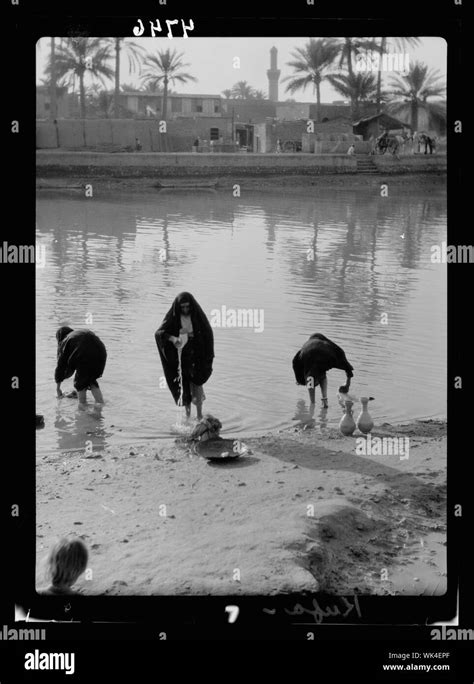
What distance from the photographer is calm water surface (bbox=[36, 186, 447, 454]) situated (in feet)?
29.6

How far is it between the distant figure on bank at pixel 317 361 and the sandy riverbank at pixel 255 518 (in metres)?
0.81

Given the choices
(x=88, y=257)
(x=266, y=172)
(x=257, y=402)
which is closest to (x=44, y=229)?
(x=88, y=257)

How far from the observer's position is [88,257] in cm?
1873

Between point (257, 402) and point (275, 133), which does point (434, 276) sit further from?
point (275, 133)

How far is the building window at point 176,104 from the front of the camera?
1267 inches

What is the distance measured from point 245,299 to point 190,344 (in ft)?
20.4

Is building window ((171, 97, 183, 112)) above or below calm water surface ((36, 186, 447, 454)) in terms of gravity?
above

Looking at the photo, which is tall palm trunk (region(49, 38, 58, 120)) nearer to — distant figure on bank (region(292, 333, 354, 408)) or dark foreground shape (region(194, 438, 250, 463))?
dark foreground shape (region(194, 438, 250, 463))

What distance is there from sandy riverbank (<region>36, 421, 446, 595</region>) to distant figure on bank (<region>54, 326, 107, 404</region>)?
1102 mm

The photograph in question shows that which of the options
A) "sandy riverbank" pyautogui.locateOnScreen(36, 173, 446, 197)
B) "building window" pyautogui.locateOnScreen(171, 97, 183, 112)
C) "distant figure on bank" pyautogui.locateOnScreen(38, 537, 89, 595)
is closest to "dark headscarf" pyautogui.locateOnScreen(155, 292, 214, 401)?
"distant figure on bank" pyautogui.locateOnScreen(38, 537, 89, 595)

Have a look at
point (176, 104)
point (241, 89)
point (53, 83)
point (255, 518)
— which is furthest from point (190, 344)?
point (176, 104)

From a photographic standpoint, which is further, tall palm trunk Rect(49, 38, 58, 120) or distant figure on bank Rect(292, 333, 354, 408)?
distant figure on bank Rect(292, 333, 354, 408)

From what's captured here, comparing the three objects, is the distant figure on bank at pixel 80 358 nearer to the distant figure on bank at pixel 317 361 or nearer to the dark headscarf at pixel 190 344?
the dark headscarf at pixel 190 344
